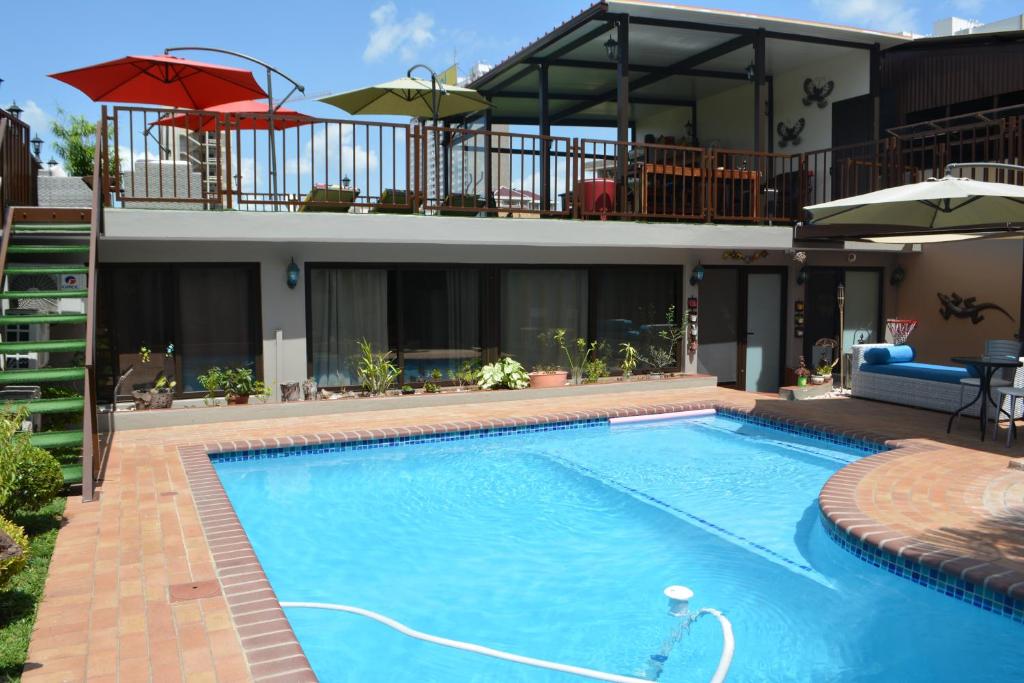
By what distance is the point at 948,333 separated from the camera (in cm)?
1367

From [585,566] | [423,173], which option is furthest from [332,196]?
[585,566]

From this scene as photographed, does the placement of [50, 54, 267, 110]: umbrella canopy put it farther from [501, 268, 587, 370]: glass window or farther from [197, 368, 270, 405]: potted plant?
[501, 268, 587, 370]: glass window

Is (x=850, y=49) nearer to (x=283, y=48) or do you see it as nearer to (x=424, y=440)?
(x=424, y=440)

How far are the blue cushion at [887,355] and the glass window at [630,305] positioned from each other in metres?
3.25

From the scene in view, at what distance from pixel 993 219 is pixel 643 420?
4759mm

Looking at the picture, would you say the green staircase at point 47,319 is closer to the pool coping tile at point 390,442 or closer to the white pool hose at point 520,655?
the pool coping tile at point 390,442

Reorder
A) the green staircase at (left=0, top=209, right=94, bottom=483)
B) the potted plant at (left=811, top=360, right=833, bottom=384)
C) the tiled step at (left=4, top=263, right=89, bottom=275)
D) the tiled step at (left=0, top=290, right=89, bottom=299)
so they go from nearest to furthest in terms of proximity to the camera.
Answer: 1. the green staircase at (left=0, top=209, right=94, bottom=483)
2. the tiled step at (left=0, top=290, right=89, bottom=299)
3. the tiled step at (left=4, top=263, right=89, bottom=275)
4. the potted plant at (left=811, top=360, right=833, bottom=384)

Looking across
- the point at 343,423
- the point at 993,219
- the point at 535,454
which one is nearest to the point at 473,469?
the point at 535,454

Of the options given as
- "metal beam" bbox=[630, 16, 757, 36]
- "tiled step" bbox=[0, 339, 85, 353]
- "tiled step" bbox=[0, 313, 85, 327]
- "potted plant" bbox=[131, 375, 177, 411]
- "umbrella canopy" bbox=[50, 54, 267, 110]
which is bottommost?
"potted plant" bbox=[131, 375, 177, 411]

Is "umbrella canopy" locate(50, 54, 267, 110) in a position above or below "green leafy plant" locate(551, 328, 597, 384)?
above

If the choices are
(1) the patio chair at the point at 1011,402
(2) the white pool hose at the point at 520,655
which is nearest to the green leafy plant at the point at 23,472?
(2) the white pool hose at the point at 520,655

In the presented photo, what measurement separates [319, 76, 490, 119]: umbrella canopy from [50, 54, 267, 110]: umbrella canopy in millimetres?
1610

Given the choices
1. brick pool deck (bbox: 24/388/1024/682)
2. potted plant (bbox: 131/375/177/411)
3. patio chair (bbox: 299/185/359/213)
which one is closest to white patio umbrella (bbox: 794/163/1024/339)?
brick pool deck (bbox: 24/388/1024/682)

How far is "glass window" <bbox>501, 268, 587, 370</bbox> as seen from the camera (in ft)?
41.5
